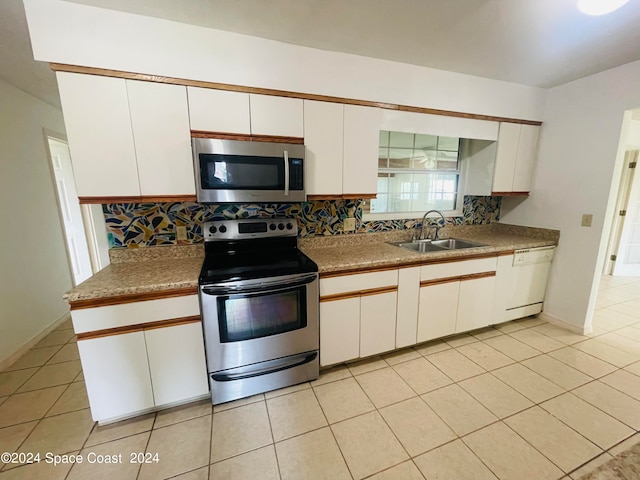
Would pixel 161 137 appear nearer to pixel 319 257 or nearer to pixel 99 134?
pixel 99 134

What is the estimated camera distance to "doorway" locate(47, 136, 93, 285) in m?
3.66

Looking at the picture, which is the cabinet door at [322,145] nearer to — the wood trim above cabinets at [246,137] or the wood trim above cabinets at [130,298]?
the wood trim above cabinets at [246,137]

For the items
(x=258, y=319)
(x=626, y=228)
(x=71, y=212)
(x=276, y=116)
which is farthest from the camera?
(x=626, y=228)

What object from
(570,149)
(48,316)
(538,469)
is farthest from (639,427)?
(48,316)

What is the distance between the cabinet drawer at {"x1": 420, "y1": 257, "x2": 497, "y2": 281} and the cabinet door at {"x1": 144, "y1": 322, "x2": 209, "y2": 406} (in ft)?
5.87

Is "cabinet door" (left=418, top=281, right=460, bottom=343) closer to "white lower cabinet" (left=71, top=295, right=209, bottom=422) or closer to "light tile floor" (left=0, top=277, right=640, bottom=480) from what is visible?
"light tile floor" (left=0, top=277, right=640, bottom=480)

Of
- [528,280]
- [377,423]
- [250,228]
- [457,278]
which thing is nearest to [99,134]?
[250,228]

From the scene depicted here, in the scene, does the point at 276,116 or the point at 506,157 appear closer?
the point at 276,116

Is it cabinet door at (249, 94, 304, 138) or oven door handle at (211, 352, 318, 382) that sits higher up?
cabinet door at (249, 94, 304, 138)

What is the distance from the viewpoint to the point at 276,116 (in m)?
1.90

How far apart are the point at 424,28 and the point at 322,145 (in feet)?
3.17

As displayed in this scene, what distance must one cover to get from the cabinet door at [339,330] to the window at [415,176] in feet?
3.45

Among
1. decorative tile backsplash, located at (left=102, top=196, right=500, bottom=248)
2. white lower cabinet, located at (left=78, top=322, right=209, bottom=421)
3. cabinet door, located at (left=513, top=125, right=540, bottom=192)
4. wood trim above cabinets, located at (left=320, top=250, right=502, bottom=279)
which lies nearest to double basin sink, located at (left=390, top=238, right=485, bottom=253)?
wood trim above cabinets, located at (left=320, top=250, right=502, bottom=279)

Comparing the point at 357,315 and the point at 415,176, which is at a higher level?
the point at 415,176
